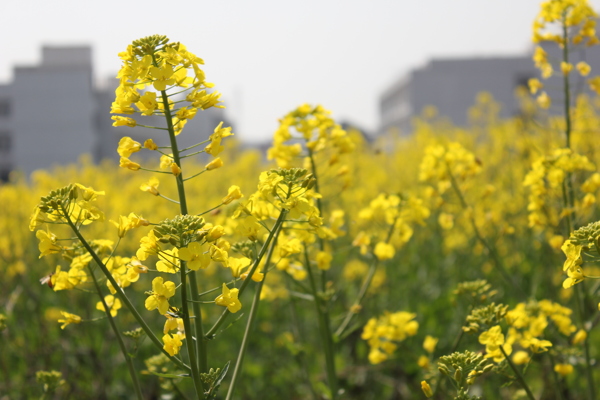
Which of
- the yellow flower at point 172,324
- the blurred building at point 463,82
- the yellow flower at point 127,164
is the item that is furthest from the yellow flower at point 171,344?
the blurred building at point 463,82

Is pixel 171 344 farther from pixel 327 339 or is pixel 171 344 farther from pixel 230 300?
pixel 327 339

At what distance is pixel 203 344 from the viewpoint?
154cm

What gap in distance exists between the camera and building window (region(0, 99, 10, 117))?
1821 inches

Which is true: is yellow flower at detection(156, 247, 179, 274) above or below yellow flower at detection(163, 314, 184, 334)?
above

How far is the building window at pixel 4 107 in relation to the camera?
4627cm

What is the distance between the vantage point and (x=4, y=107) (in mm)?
46531

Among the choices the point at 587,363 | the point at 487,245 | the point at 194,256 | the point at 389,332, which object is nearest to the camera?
the point at 194,256

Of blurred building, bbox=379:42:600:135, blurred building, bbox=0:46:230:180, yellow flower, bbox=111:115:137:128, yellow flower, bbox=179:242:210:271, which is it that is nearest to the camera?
yellow flower, bbox=179:242:210:271

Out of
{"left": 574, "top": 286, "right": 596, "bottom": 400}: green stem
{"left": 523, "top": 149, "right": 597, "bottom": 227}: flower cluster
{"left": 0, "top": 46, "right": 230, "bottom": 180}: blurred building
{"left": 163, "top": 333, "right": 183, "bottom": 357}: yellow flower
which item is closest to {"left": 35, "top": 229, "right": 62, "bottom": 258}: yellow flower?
{"left": 163, "top": 333, "right": 183, "bottom": 357}: yellow flower


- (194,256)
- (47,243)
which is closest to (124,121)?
(47,243)

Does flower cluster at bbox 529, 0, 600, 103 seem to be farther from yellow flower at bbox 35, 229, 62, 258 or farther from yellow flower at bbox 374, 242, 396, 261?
yellow flower at bbox 35, 229, 62, 258

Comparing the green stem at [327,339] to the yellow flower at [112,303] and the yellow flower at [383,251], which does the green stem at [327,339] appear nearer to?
the yellow flower at [383,251]

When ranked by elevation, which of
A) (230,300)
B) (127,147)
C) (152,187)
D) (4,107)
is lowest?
(230,300)

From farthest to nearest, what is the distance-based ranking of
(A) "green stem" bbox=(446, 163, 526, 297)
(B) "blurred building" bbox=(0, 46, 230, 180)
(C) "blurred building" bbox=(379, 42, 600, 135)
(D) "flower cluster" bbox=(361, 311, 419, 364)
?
(C) "blurred building" bbox=(379, 42, 600, 135), (B) "blurred building" bbox=(0, 46, 230, 180), (A) "green stem" bbox=(446, 163, 526, 297), (D) "flower cluster" bbox=(361, 311, 419, 364)
